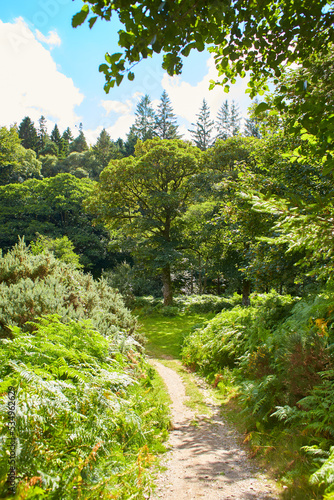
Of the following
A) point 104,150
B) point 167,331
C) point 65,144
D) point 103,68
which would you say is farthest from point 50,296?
point 65,144

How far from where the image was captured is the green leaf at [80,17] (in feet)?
7.93

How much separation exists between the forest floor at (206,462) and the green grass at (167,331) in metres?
3.18

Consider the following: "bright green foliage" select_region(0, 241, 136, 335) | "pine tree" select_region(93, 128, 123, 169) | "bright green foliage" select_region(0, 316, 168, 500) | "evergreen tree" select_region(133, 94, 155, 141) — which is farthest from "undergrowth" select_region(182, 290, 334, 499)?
"evergreen tree" select_region(133, 94, 155, 141)

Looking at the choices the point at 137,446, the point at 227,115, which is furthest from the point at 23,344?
the point at 227,115

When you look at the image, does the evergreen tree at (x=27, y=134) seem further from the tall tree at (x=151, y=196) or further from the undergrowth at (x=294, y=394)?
the undergrowth at (x=294, y=394)

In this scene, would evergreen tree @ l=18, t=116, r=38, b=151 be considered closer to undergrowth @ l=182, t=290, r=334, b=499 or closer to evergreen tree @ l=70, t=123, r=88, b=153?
evergreen tree @ l=70, t=123, r=88, b=153

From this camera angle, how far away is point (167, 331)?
523 inches

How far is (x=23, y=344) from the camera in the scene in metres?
3.17

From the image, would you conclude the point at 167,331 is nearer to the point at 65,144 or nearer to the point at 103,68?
the point at 103,68

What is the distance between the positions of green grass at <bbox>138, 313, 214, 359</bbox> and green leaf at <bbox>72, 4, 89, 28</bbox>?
695 centimetres

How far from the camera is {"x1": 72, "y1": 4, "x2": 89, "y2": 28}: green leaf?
2.42 m

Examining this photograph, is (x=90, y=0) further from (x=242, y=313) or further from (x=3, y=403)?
(x=242, y=313)

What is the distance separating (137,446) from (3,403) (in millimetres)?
2061

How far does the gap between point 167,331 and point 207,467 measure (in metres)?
9.80
